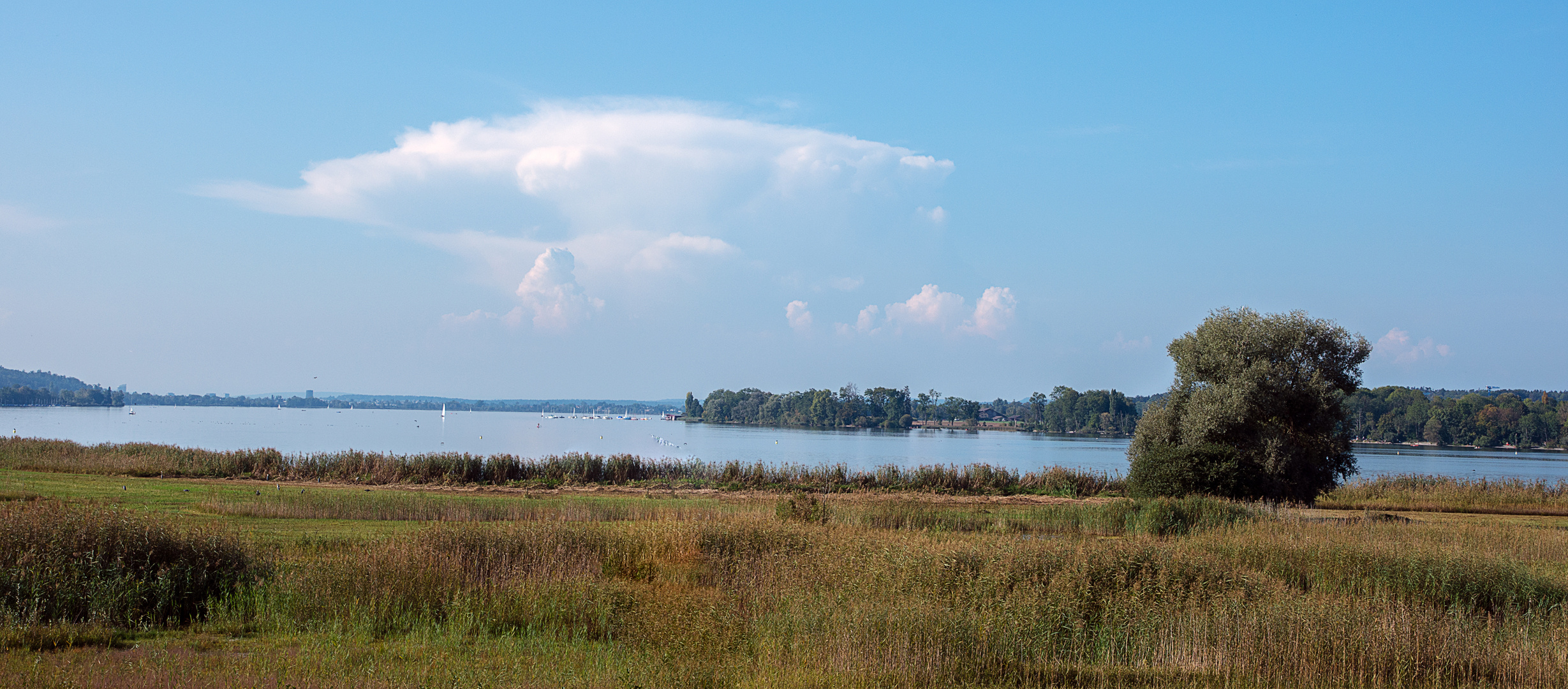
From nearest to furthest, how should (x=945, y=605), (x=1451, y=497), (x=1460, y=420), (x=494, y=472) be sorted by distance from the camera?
(x=945, y=605) → (x=1451, y=497) → (x=494, y=472) → (x=1460, y=420)

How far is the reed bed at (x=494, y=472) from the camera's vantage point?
34406mm

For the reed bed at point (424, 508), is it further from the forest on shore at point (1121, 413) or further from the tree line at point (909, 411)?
the tree line at point (909, 411)

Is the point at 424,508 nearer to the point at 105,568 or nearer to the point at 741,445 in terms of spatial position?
the point at 105,568

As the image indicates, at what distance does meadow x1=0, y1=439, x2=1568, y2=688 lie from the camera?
9.29 m

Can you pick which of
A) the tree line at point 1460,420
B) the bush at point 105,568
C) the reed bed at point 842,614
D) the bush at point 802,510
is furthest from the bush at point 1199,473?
the tree line at point 1460,420

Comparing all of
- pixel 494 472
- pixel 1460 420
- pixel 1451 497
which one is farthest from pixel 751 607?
pixel 1460 420

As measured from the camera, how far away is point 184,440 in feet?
256

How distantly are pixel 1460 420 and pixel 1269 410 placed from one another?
332 feet

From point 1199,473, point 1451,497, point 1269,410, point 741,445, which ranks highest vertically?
point 1269,410

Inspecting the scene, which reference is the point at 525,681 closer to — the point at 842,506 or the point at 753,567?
the point at 753,567

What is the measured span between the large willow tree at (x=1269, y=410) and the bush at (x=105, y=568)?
2464 centimetres

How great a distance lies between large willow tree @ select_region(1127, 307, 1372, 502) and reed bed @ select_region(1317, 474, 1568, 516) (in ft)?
9.87

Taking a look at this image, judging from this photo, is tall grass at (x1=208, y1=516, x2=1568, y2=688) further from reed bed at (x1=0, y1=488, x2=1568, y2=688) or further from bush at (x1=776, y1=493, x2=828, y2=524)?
bush at (x1=776, y1=493, x2=828, y2=524)

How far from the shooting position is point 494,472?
35.2 metres
